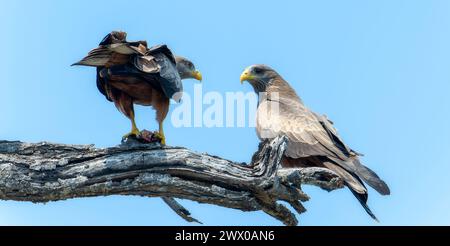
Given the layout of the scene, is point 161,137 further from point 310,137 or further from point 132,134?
point 310,137

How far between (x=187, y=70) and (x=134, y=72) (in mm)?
2588

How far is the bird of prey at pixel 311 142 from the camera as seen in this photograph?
25.4 feet

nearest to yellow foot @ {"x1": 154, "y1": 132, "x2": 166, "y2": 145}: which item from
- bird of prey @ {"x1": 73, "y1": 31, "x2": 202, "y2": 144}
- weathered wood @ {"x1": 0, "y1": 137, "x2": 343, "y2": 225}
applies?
bird of prey @ {"x1": 73, "y1": 31, "x2": 202, "y2": 144}

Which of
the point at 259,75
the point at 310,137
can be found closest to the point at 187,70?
the point at 259,75

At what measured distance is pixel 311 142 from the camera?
27.8 ft

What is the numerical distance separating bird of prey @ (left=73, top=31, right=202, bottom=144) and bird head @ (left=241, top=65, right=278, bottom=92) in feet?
10.9

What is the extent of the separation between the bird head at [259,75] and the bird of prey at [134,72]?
3.33 metres

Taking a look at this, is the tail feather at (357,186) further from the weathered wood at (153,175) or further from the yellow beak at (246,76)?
the yellow beak at (246,76)

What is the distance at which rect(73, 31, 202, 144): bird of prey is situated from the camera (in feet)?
23.3

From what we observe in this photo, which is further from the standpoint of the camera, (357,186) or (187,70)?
(187,70)

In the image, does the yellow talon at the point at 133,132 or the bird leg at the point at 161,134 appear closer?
the yellow talon at the point at 133,132

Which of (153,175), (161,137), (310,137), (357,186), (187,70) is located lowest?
(357,186)

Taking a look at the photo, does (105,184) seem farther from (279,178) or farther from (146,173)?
(279,178)

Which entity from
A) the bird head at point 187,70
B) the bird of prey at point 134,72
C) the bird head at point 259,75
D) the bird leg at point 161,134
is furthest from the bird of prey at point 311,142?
the bird of prey at point 134,72
